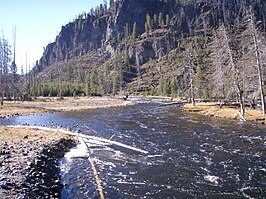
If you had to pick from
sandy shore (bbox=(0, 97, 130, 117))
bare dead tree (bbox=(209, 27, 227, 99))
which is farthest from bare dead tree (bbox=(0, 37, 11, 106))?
bare dead tree (bbox=(209, 27, 227, 99))

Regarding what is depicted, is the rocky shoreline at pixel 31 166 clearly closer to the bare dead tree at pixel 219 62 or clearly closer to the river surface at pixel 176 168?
the river surface at pixel 176 168

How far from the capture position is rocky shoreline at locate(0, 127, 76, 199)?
13336 millimetres

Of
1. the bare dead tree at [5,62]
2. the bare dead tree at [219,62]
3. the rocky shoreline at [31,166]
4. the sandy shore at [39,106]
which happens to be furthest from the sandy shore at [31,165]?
the bare dead tree at [5,62]

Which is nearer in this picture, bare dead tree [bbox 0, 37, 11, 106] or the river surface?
the river surface

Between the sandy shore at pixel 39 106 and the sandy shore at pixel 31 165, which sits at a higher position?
the sandy shore at pixel 39 106

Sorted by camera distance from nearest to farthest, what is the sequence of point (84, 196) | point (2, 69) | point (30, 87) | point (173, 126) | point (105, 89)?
point (84, 196), point (173, 126), point (2, 69), point (30, 87), point (105, 89)

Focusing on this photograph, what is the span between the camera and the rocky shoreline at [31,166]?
13.3 meters

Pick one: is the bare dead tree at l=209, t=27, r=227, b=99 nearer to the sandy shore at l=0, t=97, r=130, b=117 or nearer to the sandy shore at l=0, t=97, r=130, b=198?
the sandy shore at l=0, t=97, r=130, b=198

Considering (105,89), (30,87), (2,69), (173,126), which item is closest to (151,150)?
(173,126)

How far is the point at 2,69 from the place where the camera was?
306 feet

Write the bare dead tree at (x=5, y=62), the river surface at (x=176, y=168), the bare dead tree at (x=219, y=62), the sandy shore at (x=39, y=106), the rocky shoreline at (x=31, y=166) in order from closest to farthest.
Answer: the rocky shoreline at (x=31, y=166)
the river surface at (x=176, y=168)
the bare dead tree at (x=219, y=62)
the sandy shore at (x=39, y=106)
the bare dead tree at (x=5, y=62)

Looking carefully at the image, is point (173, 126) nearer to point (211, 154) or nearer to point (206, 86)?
point (211, 154)

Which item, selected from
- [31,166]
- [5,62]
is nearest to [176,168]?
[31,166]

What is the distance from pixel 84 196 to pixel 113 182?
265 centimetres
